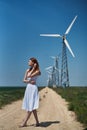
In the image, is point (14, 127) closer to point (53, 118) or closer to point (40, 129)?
point (40, 129)

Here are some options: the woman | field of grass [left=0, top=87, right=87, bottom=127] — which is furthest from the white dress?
field of grass [left=0, top=87, right=87, bottom=127]

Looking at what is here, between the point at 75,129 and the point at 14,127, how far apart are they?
92 centimetres

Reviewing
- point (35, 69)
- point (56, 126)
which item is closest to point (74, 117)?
point (56, 126)

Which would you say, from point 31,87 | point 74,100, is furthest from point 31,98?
point 74,100

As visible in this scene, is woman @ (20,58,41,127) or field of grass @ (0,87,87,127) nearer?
woman @ (20,58,41,127)

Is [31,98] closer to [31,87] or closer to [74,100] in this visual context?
[31,87]

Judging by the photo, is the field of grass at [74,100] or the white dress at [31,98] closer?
the white dress at [31,98]

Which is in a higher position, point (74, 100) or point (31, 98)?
point (74, 100)

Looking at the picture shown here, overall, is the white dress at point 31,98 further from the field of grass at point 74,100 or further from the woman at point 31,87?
the field of grass at point 74,100

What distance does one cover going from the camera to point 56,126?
6.12 meters

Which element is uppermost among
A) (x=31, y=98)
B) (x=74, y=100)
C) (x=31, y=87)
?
(x=74, y=100)

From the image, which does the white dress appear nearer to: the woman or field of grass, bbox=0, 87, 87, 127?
the woman

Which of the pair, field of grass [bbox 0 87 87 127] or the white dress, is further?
field of grass [bbox 0 87 87 127]

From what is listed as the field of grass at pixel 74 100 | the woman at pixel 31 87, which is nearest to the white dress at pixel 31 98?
the woman at pixel 31 87
